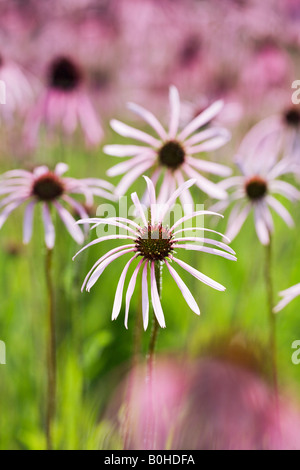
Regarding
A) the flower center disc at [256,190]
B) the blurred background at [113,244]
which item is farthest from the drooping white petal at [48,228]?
the flower center disc at [256,190]

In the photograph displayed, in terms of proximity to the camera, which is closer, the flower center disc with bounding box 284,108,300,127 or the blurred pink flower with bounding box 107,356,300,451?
the blurred pink flower with bounding box 107,356,300,451

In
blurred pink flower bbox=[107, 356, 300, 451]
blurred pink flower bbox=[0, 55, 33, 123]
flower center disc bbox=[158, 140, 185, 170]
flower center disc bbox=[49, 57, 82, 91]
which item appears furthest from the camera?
flower center disc bbox=[49, 57, 82, 91]

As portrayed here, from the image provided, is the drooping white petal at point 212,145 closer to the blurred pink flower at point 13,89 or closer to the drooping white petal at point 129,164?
the drooping white petal at point 129,164

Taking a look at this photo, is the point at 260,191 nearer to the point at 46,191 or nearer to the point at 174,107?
the point at 174,107

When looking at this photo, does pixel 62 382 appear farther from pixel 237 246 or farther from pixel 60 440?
pixel 237 246

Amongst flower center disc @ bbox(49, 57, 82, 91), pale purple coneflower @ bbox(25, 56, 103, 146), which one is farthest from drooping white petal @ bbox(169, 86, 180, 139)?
flower center disc @ bbox(49, 57, 82, 91)

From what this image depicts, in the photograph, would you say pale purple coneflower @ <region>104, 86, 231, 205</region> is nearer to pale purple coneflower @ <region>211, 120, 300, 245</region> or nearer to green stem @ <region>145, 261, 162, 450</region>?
pale purple coneflower @ <region>211, 120, 300, 245</region>

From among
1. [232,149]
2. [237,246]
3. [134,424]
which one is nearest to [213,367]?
[134,424]

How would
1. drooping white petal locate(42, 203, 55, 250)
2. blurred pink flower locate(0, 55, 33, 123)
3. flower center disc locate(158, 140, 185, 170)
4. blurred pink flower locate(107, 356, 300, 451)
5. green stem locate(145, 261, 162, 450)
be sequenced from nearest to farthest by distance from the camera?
blurred pink flower locate(107, 356, 300, 451) < green stem locate(145, 261, 162, 450) < drooping white petal locate(42, 203, 55, 250) < flower center disc locate(158, 140, 185, 170) < blurred pink flower locate(0, 55, 33, 123)
